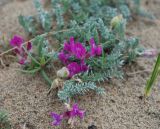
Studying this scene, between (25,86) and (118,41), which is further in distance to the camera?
(118,41)

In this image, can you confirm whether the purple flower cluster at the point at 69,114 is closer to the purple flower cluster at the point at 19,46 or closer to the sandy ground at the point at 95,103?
the sandy ground at the point at 95,103

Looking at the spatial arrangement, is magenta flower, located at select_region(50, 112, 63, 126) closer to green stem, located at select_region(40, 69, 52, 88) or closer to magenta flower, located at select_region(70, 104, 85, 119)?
magenta flower, located at select_region(70, 104, 85, 119)

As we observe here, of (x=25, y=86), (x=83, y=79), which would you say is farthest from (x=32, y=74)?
(x=83, y=79)

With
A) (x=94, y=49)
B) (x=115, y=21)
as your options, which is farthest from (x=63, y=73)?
(x=115, y=21)

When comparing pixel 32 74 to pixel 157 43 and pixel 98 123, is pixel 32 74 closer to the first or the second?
pixel 98 123

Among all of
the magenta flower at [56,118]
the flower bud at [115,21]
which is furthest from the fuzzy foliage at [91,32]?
the magenta flower at [56,118]

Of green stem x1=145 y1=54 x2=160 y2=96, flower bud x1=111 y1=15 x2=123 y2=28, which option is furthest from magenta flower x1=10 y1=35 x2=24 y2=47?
green stem x1=145 y1=54 x2=160 y2=96

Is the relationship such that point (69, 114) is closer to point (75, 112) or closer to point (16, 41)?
point (75, 112)
